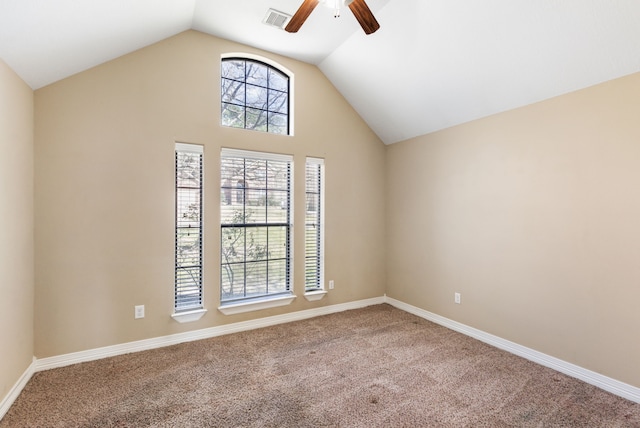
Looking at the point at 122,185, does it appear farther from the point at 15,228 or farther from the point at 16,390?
the point at 16,390

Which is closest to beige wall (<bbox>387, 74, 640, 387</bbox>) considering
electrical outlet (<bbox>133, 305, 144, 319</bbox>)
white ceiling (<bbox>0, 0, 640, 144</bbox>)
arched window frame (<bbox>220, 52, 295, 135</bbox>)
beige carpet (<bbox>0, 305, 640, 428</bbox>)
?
white ceiling (<bbox>0, 0, 640, 144</bbox>)

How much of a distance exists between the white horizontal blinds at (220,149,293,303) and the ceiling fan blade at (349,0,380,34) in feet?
5.90

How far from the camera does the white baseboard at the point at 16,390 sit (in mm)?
2039

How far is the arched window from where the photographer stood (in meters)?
3.48

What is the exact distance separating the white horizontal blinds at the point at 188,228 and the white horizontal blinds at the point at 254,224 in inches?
9.6

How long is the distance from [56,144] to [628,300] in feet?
15.4

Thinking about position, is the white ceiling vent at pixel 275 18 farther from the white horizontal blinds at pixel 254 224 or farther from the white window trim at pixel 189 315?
the white window trim at pixel 189 315

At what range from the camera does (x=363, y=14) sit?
82.4 inches

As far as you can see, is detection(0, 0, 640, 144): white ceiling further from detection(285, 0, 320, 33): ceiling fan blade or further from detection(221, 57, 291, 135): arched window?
detection(285, 0, 320, 33): ceiling fan blade

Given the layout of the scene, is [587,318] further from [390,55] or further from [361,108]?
[361,108]

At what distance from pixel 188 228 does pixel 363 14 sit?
8.14 ft

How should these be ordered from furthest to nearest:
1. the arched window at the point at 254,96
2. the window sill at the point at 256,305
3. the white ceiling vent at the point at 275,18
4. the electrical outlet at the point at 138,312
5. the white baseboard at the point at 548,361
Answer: the arched window at the point at 254,96 < the window sill at the point at 256,305 < the electrical outlet at the point at 138,312 < the white ceiling vent at the point at 275,18 < the white baseboard at the point at 548,361

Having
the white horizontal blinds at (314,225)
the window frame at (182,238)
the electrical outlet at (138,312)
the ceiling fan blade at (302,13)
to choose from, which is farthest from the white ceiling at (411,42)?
the electrical outlet at (138,312)

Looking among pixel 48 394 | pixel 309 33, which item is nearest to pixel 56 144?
pixel 48 394
